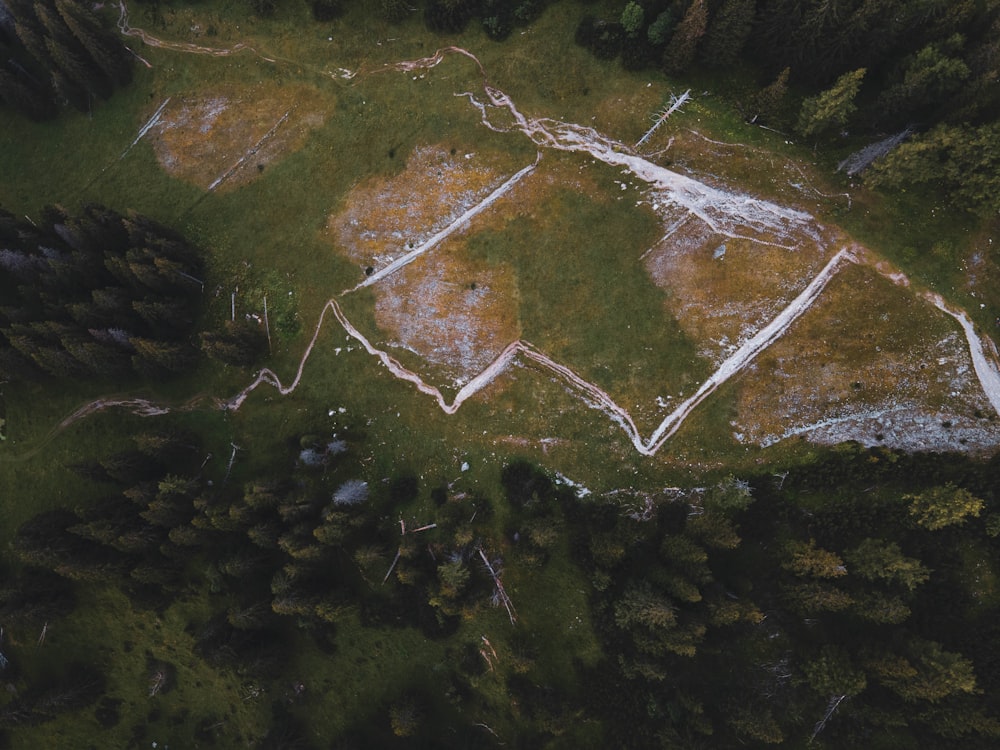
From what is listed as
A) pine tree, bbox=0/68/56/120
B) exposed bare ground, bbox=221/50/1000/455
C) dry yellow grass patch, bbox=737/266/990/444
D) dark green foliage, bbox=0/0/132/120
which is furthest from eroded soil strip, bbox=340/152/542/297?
pine tree, bbox=0/68/56/120

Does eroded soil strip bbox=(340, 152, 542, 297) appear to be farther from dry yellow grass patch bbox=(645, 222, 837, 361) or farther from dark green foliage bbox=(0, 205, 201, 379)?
dark green foliage bbox=(0, 205, 201, 379)

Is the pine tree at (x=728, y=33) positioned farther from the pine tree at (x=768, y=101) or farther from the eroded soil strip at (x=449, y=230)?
the eroded soil strip at (x=449, y=230)

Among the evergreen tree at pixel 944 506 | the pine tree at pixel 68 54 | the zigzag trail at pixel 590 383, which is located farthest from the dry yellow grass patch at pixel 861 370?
the pine tree at pixel 68 54

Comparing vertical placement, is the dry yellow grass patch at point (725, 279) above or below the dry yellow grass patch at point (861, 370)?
above

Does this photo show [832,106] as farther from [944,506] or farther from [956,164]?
[944,506]

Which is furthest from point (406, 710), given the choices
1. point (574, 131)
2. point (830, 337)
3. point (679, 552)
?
point (574, 131)

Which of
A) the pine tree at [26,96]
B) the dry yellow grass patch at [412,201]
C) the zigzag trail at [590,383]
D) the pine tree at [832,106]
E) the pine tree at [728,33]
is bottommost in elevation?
the zigzag trail at [590,383]

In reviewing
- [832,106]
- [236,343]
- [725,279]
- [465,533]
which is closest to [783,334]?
[725,279]

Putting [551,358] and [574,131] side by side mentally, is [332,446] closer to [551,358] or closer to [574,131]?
[551,358]
